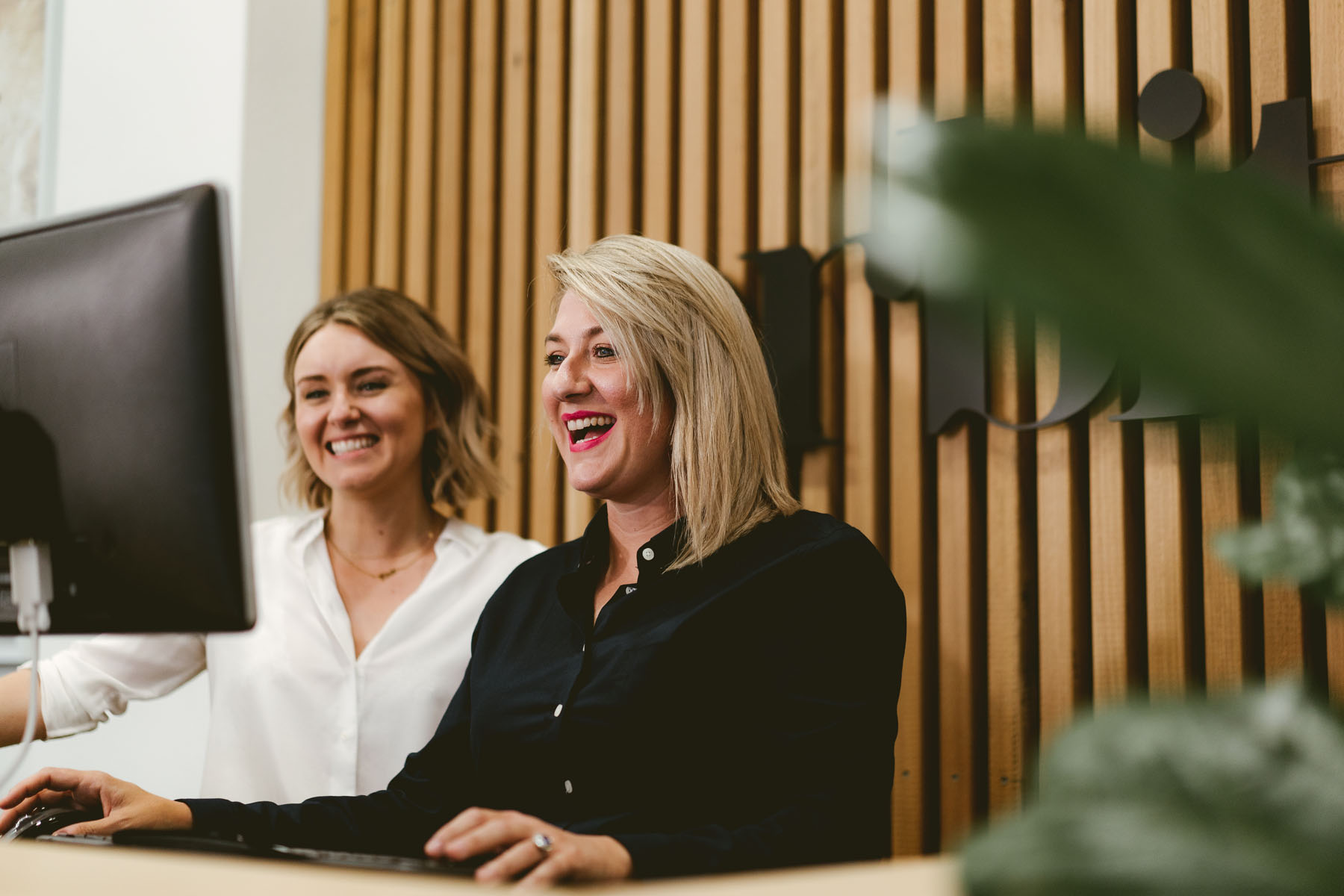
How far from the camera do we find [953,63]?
2.53 metres

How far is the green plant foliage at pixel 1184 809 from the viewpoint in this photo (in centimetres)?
36

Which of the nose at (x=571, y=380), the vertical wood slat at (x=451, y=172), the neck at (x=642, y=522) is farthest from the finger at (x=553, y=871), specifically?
the vertical wood slat at (x=451, y=172)

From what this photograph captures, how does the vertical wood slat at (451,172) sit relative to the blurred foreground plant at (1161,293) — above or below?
above

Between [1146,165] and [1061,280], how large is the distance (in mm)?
43

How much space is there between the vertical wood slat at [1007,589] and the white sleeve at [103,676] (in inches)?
66.8

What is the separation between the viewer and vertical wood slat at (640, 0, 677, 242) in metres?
2.99

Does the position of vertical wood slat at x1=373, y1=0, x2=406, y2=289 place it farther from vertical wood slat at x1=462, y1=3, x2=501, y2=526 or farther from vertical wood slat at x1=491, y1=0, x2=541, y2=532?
vertical wood slat at x1=491, y1=0, x2=541, y2=532

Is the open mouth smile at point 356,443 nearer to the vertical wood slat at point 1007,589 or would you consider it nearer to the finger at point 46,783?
the finger at point 46,783

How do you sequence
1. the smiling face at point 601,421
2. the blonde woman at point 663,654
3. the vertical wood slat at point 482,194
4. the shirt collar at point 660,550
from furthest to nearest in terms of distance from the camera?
1. the vertical wood slat at point 482,194
2. the smiling face at point 601,421
3. the shirt collar at point 660,550
4. the blonde woman at point 663,654

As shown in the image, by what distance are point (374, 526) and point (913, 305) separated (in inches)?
53.1

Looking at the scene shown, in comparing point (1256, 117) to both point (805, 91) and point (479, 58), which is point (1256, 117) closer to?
point (805, 91)

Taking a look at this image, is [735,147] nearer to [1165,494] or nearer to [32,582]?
[1165,494]

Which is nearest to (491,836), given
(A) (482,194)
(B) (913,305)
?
(B) (913,305)

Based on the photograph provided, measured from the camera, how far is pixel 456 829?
123cm
